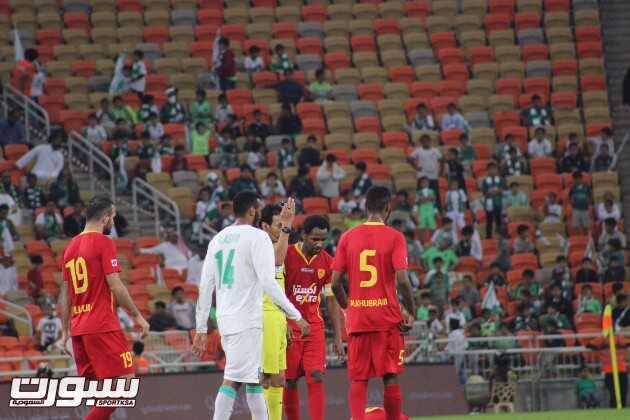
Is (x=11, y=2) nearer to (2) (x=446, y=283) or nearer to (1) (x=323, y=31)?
(1) (x=323, y=31)

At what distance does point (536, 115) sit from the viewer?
3394 centimetres

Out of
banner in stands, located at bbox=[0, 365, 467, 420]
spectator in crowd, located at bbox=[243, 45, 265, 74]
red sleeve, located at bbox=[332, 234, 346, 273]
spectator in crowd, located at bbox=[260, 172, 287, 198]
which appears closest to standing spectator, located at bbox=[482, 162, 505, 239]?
spectator in crowd, located at bbox=[260, 172, 287, 198]

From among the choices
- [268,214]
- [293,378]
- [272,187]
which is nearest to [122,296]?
[268,214]

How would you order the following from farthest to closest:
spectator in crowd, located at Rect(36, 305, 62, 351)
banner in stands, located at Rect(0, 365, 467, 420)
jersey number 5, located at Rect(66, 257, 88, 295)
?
1. spectator in crowd, located at Rect(36, 305, 62, 351)
2. banner in stands, located at Rect(0, 365, 467, 420)
3. jersey number 5, located at Rect(66, 257, 88, 295)

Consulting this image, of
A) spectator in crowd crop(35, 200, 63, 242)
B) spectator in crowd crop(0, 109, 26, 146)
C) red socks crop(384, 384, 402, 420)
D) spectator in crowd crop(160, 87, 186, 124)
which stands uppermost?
spectator in crowd crop(160, 87, 186, 124)

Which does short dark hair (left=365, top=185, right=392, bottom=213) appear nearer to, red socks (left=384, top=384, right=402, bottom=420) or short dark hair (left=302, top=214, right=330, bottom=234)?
short dark hair (left=302, top=214, right=330, bottom=234)

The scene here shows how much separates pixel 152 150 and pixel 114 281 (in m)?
17.2

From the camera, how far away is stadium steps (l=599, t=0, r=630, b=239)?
34800mm

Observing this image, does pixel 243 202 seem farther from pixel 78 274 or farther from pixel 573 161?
pixel 573 161

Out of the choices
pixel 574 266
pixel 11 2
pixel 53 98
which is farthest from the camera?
pixel 11 2

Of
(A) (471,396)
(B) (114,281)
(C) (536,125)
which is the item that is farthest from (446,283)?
(B) (114,281)

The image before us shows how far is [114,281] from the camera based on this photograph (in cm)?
1412

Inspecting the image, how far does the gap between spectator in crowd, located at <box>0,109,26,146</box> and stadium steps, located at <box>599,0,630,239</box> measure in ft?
40.9

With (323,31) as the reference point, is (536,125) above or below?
below
